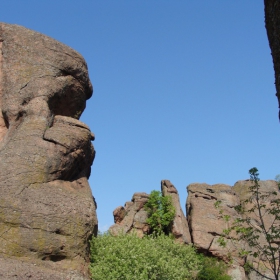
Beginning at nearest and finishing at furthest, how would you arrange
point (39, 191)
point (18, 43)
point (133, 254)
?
point (39, 191) → point (133, 254) → point (18, 43)

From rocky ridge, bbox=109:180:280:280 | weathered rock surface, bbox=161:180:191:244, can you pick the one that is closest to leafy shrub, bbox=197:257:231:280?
rocky ridge, bbox=109:180:280:280

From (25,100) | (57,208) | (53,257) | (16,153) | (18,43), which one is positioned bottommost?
(53,257)

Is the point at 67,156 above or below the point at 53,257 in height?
above

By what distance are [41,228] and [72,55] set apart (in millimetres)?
8953

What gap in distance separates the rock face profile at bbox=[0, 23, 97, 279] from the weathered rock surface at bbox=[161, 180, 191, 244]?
1380 centimetres

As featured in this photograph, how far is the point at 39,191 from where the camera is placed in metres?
15.7

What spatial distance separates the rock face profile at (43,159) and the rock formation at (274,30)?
1083cm

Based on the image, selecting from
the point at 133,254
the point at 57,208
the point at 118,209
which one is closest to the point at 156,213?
the point at 118,209

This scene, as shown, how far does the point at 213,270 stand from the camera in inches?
1149

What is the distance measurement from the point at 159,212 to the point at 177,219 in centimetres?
147

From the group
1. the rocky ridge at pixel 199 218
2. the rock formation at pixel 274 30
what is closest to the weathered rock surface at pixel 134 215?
the rocky ridge at pixel 199 218

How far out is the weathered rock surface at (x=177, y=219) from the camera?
105 ft

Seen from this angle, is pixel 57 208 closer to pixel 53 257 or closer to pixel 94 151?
pixel 53 257

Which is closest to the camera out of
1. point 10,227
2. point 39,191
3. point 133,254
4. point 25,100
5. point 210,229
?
point 10,227
